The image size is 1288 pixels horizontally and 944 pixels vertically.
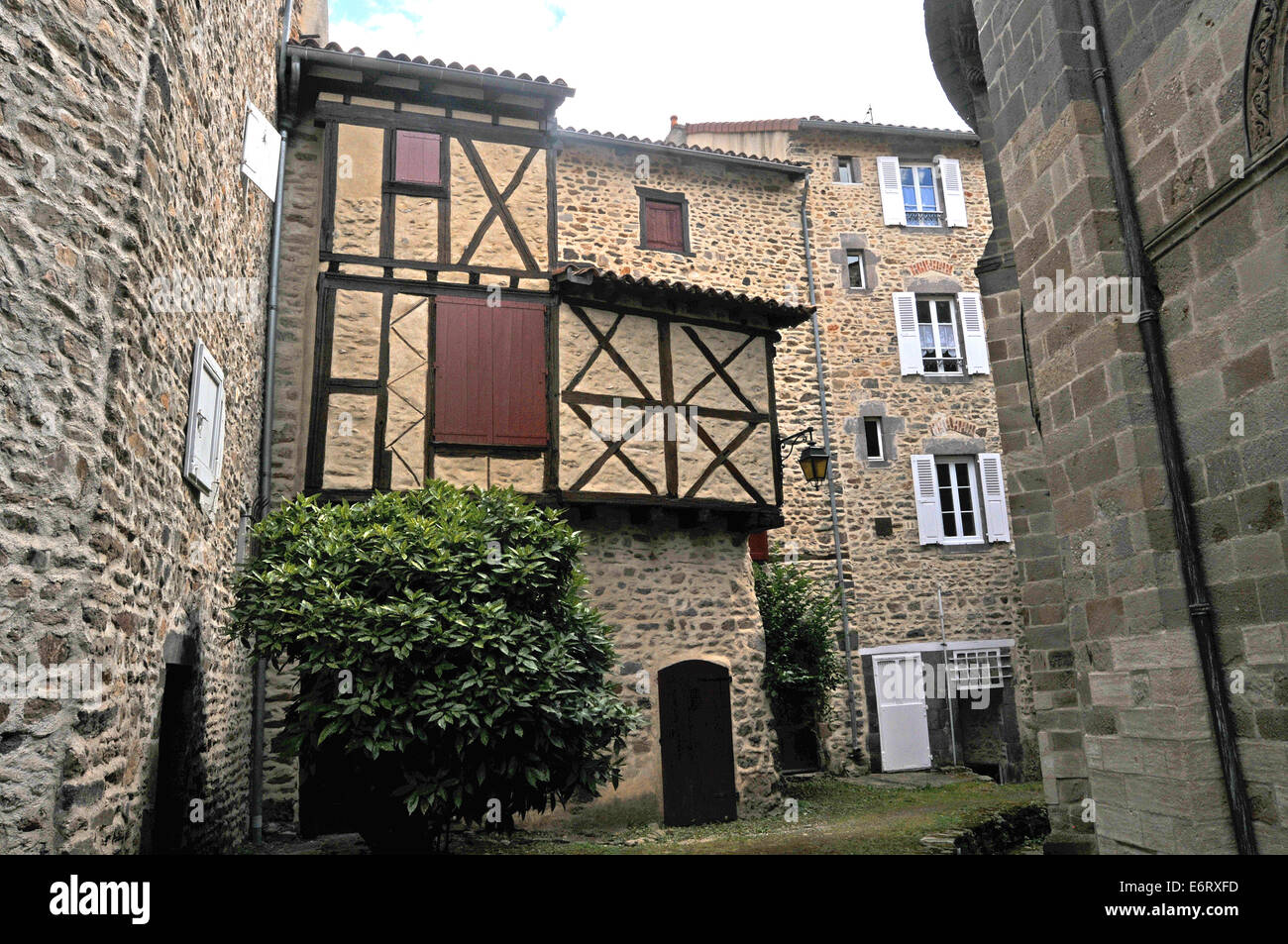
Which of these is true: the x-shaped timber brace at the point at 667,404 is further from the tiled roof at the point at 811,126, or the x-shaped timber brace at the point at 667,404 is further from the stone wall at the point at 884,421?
the tiled roof at the point at 811,126

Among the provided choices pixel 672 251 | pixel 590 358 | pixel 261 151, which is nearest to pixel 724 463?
pixel 590 358

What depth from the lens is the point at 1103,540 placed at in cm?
478

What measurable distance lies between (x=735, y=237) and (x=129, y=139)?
34.7ft

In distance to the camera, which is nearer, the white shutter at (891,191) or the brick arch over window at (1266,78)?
the brick arch over window at (1266,78)

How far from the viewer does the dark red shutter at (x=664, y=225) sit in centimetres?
1280

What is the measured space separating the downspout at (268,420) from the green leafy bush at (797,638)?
20.3 feet

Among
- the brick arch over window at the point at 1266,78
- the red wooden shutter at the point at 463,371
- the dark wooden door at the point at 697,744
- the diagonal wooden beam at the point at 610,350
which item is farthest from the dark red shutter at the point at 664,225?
the brick arch over window at the point at 1266,78

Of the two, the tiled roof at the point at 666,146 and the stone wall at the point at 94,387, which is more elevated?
the tiled roof at the point at 666,146

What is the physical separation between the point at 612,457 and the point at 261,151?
439cm

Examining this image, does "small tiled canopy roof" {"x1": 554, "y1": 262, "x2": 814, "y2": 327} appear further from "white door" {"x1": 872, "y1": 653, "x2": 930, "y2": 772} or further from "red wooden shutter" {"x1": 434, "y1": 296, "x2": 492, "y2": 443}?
"white door" {"x1": 872, "y1": 653, "x2": 930, "y2": 772}

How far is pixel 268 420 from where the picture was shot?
8.44m

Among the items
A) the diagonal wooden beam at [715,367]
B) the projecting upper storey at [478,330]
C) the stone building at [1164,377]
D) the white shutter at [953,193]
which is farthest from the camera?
the white shutter at [953,193]

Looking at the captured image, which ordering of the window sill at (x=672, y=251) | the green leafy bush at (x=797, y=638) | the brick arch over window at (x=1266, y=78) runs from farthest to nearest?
the window sill at (x=672, y=251), the green leafy bush at (x=797, y=638), the brick arch over window at (x=1266, y=78)
